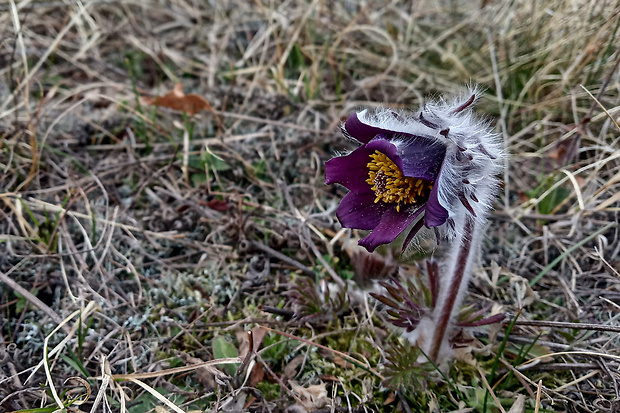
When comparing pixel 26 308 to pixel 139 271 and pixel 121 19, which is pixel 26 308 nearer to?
pixel 139 271

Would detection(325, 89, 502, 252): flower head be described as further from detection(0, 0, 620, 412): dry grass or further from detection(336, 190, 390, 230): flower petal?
detection(0, 0, 620, 412): dry grass

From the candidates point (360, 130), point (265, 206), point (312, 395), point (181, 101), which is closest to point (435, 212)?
point (360, 130)

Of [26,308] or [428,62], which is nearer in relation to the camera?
[26,308]

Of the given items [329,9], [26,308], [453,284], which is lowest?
[26,308]

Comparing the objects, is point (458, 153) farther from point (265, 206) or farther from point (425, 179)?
point (265, 206)

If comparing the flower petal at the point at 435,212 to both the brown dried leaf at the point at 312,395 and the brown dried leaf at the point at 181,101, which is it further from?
the brown dried leaf at the point at 181,101

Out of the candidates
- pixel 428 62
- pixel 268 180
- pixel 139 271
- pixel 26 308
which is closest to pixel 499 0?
pixel 428 62

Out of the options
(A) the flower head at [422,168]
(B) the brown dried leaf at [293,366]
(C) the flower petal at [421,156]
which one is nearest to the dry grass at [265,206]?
(B) the brown dried leaf at [293,366]
